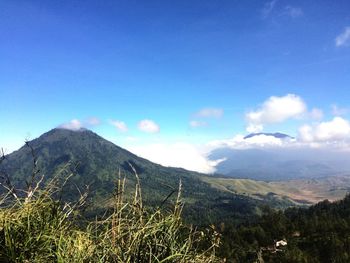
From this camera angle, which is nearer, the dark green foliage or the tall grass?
the tall grass

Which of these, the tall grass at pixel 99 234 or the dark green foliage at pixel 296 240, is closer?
the tall grass at pixel 99 234

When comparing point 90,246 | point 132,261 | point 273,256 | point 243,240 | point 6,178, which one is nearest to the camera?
point 132,261

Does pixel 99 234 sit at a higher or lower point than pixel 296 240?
higher

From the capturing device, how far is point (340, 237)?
13212 centimetres

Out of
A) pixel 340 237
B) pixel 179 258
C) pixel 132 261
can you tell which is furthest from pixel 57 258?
pixel 340 237

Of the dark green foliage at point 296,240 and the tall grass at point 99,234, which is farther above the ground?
the tall grass at point 99,234

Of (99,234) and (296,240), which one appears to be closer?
(99,234)

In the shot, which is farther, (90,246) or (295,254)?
(295,254)

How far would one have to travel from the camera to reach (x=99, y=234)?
493cm

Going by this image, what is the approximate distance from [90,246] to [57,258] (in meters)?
0.39

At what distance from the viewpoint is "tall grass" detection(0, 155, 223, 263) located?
170 inches

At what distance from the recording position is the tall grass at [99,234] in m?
4.32

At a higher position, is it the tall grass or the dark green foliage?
the tall grass

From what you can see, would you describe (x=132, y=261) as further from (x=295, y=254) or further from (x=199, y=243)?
(x=295, y=254)
